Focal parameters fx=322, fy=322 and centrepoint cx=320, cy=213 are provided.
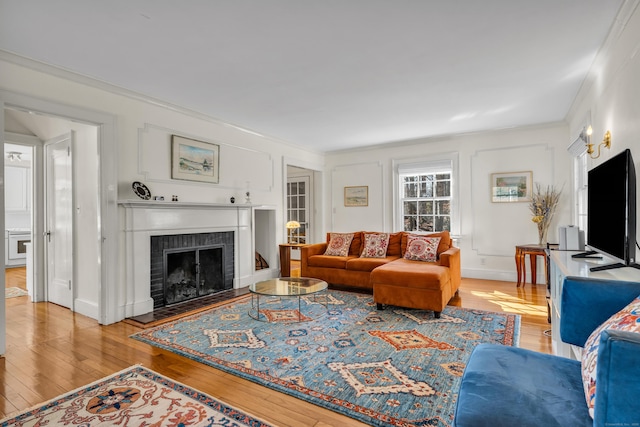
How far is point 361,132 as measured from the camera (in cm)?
530

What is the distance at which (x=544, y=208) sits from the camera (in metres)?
4.74

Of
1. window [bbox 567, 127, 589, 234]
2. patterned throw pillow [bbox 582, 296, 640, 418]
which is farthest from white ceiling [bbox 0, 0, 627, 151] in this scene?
patterned throw pillow [bbox 582, 296, 640, 418]

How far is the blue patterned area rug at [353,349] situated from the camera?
188 cm

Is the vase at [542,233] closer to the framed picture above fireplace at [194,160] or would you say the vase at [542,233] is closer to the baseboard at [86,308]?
the framed picture above fireplace at [194,160]

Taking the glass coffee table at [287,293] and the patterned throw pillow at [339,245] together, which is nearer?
the glass coffee table at [287,293]

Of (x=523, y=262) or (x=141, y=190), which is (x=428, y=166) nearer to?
(x=523, y=262)

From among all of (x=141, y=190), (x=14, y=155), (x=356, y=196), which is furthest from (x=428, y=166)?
(x=14, y=155)

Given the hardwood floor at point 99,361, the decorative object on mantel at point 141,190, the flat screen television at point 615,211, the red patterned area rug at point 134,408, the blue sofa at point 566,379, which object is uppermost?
the decorative object on mantel at point 141,190

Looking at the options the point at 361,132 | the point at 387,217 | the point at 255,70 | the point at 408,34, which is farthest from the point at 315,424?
the point at 387,217

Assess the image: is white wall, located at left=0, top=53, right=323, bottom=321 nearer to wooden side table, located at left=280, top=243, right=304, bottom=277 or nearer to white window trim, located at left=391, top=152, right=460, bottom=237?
wooden side table, located at left=280, top=243, right=304, bottom=277

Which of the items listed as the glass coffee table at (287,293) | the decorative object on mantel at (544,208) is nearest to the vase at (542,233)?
the decorative object on mantel at (544,208)

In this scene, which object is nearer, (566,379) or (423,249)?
(566,379)

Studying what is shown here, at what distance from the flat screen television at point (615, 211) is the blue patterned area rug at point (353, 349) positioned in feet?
3.62

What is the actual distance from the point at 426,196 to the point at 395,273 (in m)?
2.84
